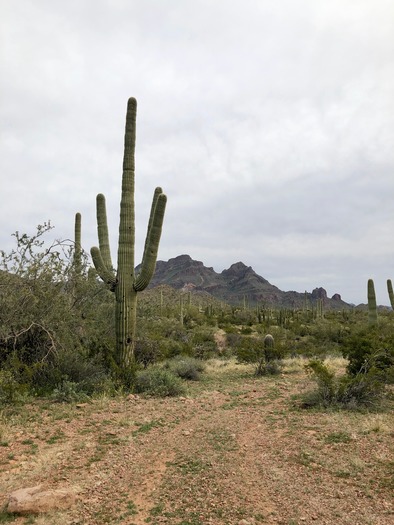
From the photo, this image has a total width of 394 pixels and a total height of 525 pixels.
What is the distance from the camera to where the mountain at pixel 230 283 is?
105438mm

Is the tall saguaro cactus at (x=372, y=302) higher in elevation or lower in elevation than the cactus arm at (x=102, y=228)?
lower

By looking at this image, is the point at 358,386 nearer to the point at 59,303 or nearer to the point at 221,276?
the point at 59,303

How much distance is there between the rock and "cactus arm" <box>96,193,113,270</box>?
8.19m

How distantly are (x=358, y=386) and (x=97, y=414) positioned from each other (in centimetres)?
503

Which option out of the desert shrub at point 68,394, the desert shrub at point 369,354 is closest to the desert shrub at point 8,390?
the desert shrub at point 68,394

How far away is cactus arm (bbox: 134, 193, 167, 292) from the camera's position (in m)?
10.5

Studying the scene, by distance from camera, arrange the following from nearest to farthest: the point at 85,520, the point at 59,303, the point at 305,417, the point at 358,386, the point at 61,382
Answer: the point at 85,520 → the point at 305,417 → the point at 358,386 → the point at 61,382 → the point at 59,303

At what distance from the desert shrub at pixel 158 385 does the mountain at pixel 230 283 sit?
294 feet

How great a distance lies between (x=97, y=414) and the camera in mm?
7320

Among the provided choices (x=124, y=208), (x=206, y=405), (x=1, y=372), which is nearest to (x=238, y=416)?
(x=206, y=405)

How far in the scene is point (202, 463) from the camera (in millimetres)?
5141

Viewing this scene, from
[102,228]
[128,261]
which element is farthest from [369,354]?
[102,228]

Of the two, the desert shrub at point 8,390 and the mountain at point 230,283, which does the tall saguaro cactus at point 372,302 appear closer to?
the desert shrub at point 8,390

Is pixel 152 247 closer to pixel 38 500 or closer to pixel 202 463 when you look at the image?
pixel 202 463
